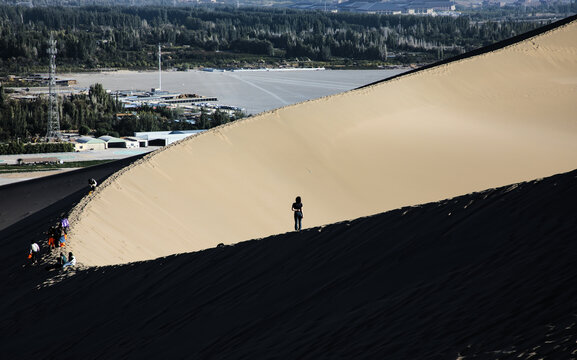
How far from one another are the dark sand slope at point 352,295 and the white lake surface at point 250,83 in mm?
69701

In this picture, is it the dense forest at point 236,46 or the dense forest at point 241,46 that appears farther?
the dense forest at point 236,46

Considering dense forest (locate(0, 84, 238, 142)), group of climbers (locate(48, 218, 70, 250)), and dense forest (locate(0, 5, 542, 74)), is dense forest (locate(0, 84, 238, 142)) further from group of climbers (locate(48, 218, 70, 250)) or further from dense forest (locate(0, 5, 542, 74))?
dense forest (locate(0, 5, 542, 74))

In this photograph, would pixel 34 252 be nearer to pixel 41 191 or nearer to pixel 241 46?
pixel 41 191

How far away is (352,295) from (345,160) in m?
13.2

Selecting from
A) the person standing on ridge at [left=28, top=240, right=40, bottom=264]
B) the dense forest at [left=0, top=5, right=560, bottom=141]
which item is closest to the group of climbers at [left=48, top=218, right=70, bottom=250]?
the person standing on ridge at [left=28, top=240, right=40, bottom=264]

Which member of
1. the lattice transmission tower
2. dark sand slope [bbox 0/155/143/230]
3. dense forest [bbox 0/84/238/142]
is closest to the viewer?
dark sand slope [bbox 0/155/143/230]

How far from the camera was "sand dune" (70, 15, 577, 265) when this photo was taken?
59.7ft

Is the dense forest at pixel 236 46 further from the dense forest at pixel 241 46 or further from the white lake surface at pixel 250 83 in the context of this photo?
the white lake surface at pixel 250 83

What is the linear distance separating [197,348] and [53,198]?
1803 centimetres

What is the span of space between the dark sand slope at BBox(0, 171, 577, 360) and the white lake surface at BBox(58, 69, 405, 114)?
229ft

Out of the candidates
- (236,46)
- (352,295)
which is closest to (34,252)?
(352,295)

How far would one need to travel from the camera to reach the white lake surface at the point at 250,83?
95.6 metres

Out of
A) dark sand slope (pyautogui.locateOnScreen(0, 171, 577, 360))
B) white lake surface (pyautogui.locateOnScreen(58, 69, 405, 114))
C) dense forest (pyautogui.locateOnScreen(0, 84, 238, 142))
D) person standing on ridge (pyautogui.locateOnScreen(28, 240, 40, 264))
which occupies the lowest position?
white lake surface (pyautogui.locateOnScreen(58, 69, 405, 114))

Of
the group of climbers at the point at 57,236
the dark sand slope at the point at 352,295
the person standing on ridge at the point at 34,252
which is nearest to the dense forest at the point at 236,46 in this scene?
the group of climbers at the point at 57,236
